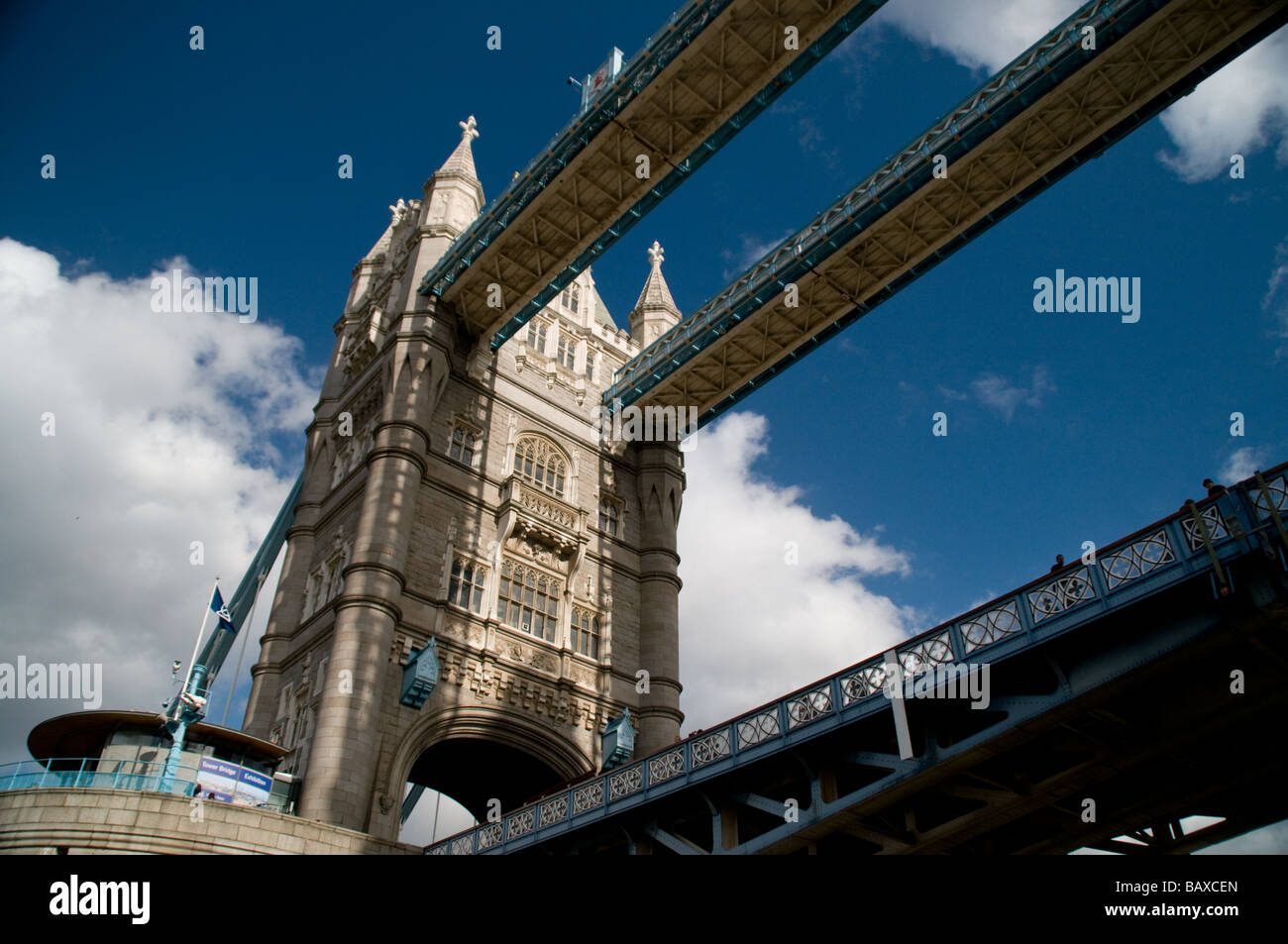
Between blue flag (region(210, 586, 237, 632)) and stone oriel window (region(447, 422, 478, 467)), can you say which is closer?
blue flag (region(210, 586, 237, 632))

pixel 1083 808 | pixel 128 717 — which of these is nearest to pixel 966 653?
pixel 1083 808

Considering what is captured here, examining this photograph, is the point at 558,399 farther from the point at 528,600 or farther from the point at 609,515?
the point at 528,600

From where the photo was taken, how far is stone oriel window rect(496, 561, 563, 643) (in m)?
35.9

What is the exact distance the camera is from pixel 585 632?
124ft

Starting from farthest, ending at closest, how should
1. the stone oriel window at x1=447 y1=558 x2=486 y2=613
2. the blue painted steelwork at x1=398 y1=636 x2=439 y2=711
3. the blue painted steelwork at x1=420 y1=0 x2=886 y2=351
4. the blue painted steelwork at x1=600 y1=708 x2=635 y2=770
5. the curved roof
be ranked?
the stone oriel window at x1=447 y1=558 x2=486 y2=613, the blue painted steelwork at x1=600 y1=708 x2=635 y2=770, the blue painted steelwork at x1=398 y1=636 x2=439 y2=711, the blue painted steelwork at x1=420 y1=0 x2=886 y2=351, the curved roof

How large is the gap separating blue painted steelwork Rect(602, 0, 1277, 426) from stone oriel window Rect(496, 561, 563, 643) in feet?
31.0

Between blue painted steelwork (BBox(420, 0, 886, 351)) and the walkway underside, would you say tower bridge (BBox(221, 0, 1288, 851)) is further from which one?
the walkway underside

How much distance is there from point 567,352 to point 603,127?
13.7 meters

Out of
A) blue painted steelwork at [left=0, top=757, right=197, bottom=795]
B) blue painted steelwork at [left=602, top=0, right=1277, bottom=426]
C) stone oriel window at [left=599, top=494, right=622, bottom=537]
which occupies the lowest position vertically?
blue painted steelwork at [left=0, top=757, right=197, bottom=795]

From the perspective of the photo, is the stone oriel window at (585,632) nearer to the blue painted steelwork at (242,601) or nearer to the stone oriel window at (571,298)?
the blue painted steelwork at (242,601)

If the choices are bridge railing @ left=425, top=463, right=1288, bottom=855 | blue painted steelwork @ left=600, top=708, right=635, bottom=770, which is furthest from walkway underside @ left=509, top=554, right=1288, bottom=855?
blue painted steelwork @ left=600, top=708, right=635, bottom=770

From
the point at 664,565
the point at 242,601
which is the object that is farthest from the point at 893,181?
the point at 242,601

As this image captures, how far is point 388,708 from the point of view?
100 ft

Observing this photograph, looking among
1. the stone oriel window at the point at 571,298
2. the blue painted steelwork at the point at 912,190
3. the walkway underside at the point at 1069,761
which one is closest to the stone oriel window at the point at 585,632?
the blue painted steelwork at the point at 912,190
